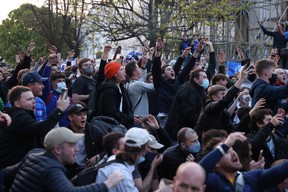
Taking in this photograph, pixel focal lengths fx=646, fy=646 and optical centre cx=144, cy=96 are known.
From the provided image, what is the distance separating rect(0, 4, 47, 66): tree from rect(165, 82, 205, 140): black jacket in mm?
55003

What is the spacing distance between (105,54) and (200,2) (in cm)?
1568

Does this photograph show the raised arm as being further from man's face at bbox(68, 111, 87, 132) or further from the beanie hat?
man's face at bbox(68, 111, 87, 132)

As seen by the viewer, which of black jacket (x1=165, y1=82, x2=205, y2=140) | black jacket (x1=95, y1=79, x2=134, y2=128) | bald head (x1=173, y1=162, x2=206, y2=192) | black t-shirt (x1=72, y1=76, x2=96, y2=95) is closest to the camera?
bald head (x1=173, y1=162, x2=206, y2=192)

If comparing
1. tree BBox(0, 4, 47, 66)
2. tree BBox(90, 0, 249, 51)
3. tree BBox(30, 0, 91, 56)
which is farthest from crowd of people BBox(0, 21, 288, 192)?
tree BBox(0, 4, 47, 66)

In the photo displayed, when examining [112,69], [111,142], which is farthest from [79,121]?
[112,69]

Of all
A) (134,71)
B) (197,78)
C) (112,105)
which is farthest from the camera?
(134,71)

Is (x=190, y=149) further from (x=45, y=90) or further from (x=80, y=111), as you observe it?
(x=45, y=90)

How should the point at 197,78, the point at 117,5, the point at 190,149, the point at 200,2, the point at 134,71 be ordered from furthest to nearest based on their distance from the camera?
the point at 117,5
the point at 200,2
the point at 134,71
the point at 197,78
the point at 190,149

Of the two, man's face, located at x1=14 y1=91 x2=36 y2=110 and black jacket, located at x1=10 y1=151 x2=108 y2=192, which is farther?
man's face, located at x1=14 y1=91 x2=36 y2=110

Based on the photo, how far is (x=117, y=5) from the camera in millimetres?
29953

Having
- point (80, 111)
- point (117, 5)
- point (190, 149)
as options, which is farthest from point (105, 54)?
point (117, 5)

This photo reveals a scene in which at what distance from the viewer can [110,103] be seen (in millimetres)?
8930

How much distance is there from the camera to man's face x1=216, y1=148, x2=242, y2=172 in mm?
5656

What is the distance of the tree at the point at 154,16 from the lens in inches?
1003
